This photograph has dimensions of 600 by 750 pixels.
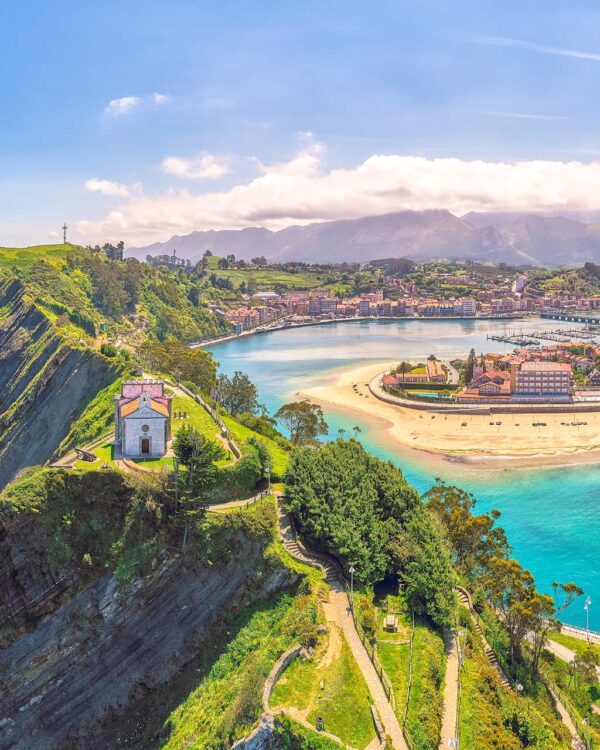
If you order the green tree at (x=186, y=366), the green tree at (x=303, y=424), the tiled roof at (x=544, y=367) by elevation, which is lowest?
the green tree at (x=303, y=424)

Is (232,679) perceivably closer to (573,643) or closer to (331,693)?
(331,693)

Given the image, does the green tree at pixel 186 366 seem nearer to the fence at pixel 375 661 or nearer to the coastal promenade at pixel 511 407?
the coastal promenade at pixel 511 407

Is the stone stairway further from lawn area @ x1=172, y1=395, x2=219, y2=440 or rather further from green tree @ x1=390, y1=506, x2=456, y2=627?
lawn area @ x1=172, y1=395, x2=219, y2=440

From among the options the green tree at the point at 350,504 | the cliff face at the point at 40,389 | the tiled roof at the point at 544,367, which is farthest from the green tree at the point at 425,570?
the tiled roof at the point at 544,367

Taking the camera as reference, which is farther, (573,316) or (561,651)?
(573,316)

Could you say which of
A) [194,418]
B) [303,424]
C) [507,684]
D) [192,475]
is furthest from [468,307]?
[507,684]

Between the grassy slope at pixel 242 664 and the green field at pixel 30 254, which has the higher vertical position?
the green field at pixel 30 254

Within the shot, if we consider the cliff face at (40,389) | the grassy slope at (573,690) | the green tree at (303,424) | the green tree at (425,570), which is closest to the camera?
the green tree at (425,570)
